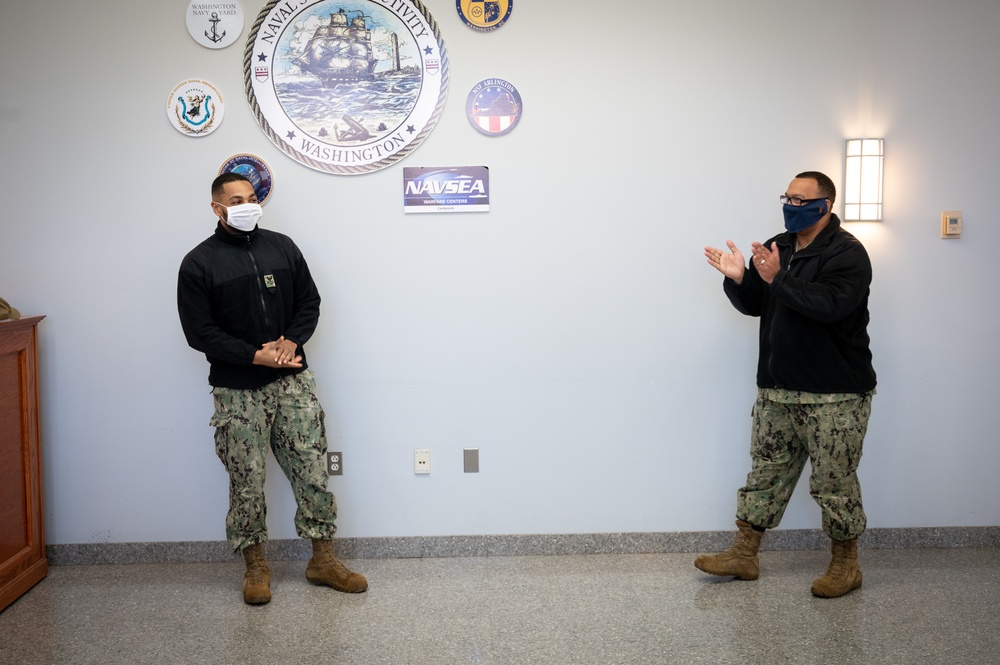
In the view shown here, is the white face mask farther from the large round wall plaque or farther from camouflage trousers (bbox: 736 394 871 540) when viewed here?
camouflage trousers (bbox: 736 394 871 540)

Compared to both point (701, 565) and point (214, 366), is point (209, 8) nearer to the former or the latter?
point (214, 366)

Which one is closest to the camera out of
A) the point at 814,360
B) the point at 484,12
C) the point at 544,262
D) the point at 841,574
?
the point at 814,360

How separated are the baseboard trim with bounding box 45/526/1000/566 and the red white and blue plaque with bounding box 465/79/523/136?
1738mm

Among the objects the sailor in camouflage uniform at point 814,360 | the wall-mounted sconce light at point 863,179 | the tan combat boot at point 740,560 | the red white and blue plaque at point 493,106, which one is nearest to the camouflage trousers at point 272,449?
the red white and blue plaque at point 493,106

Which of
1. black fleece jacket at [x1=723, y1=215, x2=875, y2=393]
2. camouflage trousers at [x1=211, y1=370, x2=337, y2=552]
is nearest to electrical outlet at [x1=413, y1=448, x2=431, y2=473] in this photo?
camouflage trousers at [x1=211, y1=370, x2=337, y2=552]

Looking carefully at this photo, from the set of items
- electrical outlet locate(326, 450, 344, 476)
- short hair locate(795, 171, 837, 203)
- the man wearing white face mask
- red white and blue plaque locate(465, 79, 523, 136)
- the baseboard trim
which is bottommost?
the baseboard trim

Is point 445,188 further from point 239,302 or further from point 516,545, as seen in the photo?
point 516,545

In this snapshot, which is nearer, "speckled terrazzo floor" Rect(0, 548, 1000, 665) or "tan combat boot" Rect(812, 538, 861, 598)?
"speckled terrazzo floor" Rect(0, 548, 1000, 665)

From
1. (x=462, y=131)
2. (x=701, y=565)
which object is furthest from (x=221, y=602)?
(x=462, y=131)

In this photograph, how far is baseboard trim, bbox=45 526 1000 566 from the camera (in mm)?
3623

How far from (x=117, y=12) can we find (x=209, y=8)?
1.22 feet

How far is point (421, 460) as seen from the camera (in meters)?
3.63

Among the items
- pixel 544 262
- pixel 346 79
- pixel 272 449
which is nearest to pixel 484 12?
pixel 346 79

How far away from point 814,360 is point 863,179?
3.06ft
